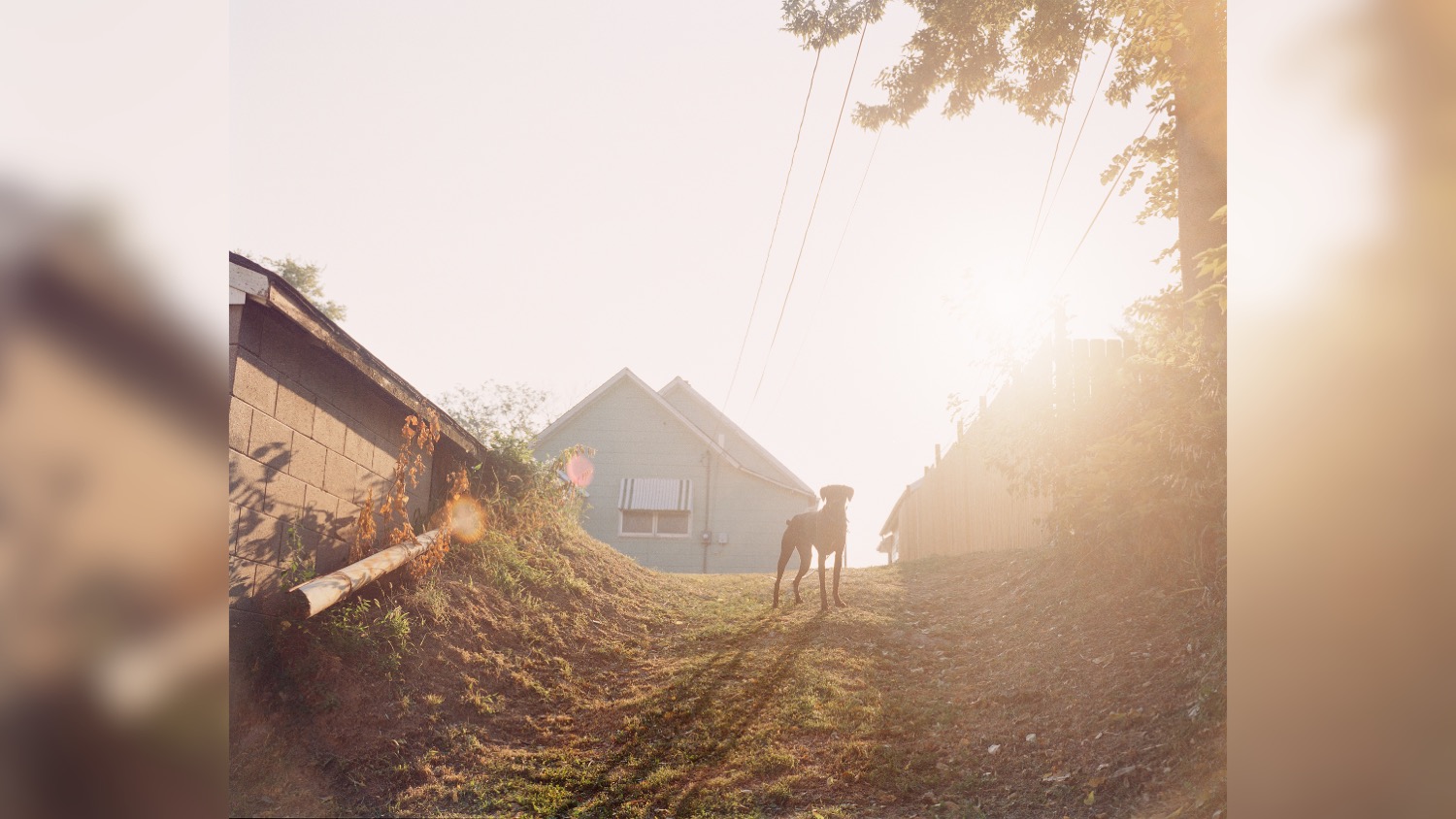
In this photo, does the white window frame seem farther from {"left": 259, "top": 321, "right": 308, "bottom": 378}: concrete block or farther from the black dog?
{"left": 259, "top": 321, "right": 308, "bottom": 378}: concrete block

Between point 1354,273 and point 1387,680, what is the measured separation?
711mm

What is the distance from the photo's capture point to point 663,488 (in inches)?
664

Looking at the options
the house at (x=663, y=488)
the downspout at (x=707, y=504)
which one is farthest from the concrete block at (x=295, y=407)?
the downspout at (x=707, y=504)

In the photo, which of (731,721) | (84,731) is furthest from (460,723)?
(84,731)

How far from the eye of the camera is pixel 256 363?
4.64 metres

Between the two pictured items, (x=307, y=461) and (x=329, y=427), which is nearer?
(x=307, y=461)

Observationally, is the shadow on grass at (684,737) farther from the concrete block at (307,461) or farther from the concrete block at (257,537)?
the concrete block at (307,461)

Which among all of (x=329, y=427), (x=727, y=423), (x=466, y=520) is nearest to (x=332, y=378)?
(x=329, y=427)

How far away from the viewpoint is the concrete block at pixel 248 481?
442 centimetres

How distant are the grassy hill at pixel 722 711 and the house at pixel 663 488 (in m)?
9.10

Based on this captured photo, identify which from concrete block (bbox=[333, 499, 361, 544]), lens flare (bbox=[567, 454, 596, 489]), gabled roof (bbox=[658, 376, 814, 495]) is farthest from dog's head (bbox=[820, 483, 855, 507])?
gabled roof (bbox=[658, 376, 814, 495])

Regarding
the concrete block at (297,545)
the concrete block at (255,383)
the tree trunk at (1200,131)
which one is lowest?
the concrete block at (297,545)

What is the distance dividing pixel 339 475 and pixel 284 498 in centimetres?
72

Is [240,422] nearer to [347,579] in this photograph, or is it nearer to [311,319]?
[311,319]
